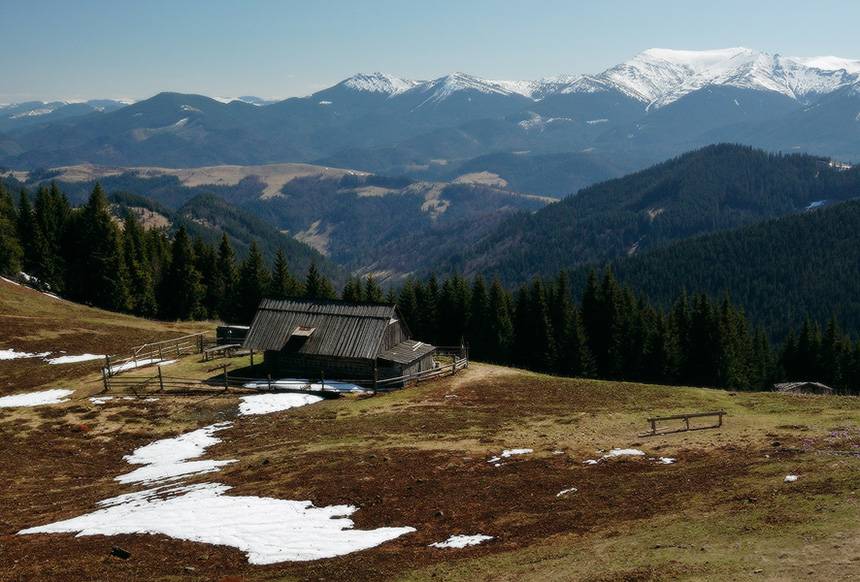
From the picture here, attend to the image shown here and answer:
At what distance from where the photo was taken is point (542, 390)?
49.2 meters

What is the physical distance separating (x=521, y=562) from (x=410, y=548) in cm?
419

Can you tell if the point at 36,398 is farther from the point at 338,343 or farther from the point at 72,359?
the point at 338,343

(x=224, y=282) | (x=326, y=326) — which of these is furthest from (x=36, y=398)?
(x=224, y=282)

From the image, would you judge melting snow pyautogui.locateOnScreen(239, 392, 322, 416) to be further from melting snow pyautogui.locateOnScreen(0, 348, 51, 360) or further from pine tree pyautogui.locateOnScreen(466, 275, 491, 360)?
pine tree pyautogui.locateOnScreen(466, 275, 491, 360)

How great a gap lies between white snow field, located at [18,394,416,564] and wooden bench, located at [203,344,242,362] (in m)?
32.7

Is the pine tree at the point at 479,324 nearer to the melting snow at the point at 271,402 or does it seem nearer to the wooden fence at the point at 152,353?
the wooden fence at the point at 152,353

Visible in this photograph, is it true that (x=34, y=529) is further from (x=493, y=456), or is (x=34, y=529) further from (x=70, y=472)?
(x=493, y=456)

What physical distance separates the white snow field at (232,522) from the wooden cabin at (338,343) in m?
22.5

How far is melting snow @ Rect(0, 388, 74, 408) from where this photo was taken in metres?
49.0

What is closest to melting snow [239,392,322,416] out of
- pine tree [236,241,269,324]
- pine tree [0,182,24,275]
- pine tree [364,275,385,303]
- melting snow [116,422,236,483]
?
melting snow [116,422,236,483]

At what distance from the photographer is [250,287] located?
105 metres

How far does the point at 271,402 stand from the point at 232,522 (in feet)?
80.5

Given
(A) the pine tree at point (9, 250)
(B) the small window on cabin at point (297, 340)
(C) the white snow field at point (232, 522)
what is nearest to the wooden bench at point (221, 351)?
(B) the small window on cabin at point (297, 340)

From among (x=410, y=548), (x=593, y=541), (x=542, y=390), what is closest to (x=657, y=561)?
(x=593, y=541)
